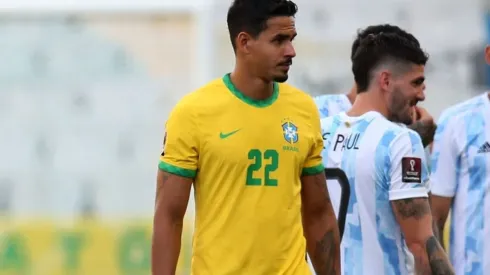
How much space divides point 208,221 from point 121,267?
1074cm

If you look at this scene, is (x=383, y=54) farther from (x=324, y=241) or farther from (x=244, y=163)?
(x=244, y=163)

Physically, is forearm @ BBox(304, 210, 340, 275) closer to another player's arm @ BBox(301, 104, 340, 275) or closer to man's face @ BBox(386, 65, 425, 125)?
another player's arm @ BBox(301, 104, 340, 275)

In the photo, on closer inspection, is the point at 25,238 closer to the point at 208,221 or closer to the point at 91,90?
the point at 91,90

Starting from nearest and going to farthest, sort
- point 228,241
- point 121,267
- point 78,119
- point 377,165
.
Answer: point 228,241
point 377,165
point 121,267
point 78,119

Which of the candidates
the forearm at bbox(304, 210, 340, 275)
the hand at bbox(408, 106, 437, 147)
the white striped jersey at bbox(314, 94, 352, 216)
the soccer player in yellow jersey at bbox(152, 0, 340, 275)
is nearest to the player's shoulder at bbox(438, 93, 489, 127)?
the hand at bbox(408, 106, 437, 147)

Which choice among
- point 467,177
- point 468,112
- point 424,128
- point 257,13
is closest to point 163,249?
point 257,13

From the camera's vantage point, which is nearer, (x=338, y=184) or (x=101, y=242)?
(x=338, y=184)

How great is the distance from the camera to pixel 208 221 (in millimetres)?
5469

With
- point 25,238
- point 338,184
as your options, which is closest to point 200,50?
point 25,238

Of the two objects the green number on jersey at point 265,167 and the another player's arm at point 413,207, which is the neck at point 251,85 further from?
the another player's arm at point 413,207

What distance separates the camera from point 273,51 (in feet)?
18.1

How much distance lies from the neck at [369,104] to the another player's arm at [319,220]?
0.67m

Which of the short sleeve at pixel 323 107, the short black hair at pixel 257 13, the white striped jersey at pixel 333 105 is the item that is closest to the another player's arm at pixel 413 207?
the short black hair at pixel 257 13

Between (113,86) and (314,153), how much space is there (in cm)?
1240
